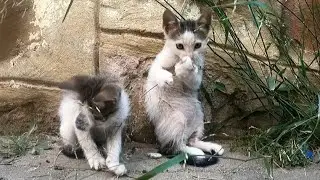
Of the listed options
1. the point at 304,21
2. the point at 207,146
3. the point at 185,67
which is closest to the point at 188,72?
the point at 185,67

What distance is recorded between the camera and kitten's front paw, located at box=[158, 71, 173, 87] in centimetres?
309

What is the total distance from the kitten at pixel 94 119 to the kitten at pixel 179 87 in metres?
0.27

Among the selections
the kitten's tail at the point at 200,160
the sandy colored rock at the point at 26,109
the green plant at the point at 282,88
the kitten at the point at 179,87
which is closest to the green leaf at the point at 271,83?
the green plant at the point at 282,88

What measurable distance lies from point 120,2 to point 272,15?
98cm

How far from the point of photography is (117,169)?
2729 mm

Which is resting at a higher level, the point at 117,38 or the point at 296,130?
Answer: the point at 117,38

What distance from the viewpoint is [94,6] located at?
139 inches

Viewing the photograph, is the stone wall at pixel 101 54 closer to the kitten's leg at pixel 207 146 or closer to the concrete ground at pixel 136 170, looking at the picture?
the kitten's leg at pixel 207 146

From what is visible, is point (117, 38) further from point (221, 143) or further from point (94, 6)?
point (221, 143)

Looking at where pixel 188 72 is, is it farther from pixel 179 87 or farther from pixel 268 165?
pixel 268 165

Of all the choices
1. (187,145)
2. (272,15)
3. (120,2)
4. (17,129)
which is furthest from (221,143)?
(17,129)

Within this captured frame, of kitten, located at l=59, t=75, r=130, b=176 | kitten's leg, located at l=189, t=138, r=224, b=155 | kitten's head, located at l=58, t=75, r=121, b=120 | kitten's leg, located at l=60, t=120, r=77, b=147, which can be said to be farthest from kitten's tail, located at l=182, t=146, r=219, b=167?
kitten's leg, located at l=60, t=120, r=77, b=147

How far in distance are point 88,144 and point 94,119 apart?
177 mm

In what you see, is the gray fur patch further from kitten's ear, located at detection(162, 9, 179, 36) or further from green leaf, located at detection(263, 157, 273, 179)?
green leaf, located at detection(263, 157, 273, 179)
